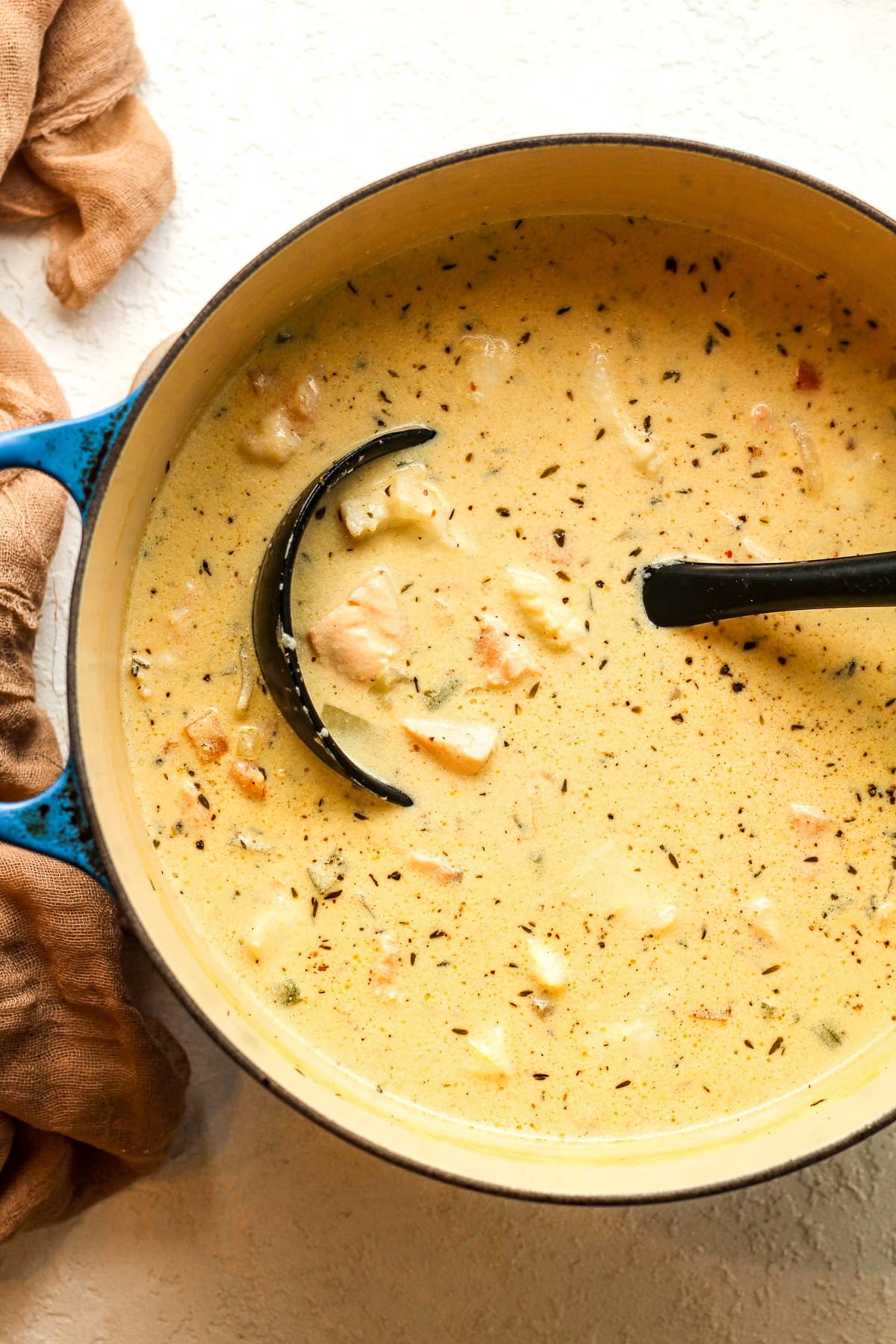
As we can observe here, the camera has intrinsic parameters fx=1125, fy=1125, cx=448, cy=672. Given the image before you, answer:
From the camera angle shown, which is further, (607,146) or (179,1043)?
(179,1043)

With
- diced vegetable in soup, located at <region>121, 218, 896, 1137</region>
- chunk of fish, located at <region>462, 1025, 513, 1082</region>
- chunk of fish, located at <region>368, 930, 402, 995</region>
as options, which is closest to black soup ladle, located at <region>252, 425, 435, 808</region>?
diced vegetable in soup, located at <region>121, 218, 896, 1137</region>

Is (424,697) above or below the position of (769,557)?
below

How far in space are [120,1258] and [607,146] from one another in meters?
1.62

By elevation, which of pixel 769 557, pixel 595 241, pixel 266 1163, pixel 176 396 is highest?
pixel 595 241

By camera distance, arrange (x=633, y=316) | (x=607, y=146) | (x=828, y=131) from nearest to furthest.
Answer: (x=607, y=146) → (x=633, y=316) → (x=828, y=131)

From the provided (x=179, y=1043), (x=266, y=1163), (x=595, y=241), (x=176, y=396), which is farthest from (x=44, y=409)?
(x=266, y=1163)

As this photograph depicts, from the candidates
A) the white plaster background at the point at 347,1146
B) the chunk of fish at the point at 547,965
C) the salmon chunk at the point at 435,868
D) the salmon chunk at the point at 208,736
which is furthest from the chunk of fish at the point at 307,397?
the chunk of fish at the point at 547,965

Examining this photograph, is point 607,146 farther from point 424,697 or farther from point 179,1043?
point 179,1043

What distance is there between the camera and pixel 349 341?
4.65 feet

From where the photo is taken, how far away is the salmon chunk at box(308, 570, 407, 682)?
1.37 m

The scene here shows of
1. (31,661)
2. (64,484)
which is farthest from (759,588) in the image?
(31,661)

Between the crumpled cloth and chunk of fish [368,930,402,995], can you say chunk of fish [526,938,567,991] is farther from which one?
the crumpled cloth

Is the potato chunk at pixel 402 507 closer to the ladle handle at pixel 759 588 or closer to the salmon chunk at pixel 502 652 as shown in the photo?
the salmon chunk at pixel 502 652

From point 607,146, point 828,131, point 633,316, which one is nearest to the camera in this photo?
point 607,146
